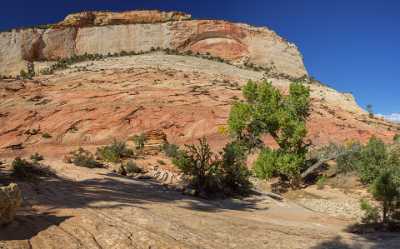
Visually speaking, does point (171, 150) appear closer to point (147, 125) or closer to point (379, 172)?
point (147, 125)

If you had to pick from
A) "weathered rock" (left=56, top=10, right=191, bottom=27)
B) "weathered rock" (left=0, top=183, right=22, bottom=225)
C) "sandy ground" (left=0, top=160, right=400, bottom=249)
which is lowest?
"sandy ground" (left=0, top=160, right=400, bottom=249)

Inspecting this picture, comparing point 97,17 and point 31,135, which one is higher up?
point 97,17

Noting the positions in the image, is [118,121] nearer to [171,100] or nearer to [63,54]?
[171,100]

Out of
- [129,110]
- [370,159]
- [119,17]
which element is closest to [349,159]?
[370,159]

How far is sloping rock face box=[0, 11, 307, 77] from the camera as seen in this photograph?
171 ft

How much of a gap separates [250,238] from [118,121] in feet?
67.2

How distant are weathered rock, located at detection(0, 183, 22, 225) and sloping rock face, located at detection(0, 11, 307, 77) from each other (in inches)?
1925

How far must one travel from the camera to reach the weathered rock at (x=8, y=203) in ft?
15.4

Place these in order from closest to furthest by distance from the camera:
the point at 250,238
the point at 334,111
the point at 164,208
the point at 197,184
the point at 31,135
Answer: the point at 250,238 < the point at 164,208 < the point at 197,184 < the point at 31,135 < the point at 334,111

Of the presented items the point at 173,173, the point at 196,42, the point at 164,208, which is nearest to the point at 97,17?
the point at 196,42

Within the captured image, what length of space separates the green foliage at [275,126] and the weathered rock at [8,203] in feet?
36.4

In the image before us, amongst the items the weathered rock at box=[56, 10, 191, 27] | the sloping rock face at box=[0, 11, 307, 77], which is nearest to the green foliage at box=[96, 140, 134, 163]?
the sloping rock face at box=[0, 11, 307, 77]

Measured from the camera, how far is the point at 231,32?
54938mm

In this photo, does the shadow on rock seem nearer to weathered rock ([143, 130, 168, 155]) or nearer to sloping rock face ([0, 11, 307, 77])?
weathered rock ([143, 130, 168, 155])
